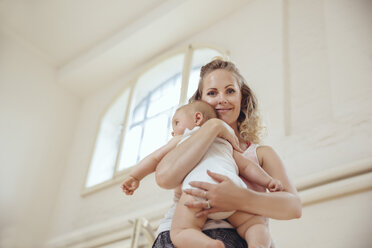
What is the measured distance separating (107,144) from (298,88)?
3876 mm

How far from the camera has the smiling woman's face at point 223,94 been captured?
214cm

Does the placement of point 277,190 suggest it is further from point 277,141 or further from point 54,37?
point 54,37

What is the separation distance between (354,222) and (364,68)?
5.52 feet

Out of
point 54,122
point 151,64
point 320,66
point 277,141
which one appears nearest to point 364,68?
point 320,66

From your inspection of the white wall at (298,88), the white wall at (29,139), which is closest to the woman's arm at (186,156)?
the white wall at (298,88)

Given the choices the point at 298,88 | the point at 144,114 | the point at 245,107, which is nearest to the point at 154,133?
the point at 144,114

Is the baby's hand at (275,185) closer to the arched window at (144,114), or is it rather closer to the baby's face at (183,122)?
the baby's face at (183,122)

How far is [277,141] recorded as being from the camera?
4.48 m

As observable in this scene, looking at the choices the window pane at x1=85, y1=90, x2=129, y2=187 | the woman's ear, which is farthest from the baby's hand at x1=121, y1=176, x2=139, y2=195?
the window pane at x1=85, y1=90, x2=129, y2=187

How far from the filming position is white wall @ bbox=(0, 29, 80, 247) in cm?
702

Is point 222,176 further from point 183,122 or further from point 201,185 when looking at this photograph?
point 183,122

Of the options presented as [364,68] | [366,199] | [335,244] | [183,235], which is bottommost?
[183,235]

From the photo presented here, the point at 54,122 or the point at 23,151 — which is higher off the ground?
the point at 54,122

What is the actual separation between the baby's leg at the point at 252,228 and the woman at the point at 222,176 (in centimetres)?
3
